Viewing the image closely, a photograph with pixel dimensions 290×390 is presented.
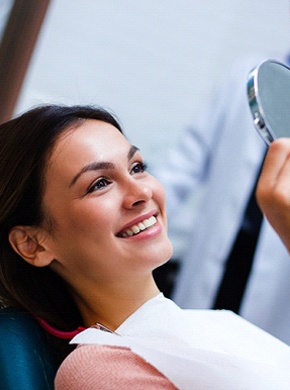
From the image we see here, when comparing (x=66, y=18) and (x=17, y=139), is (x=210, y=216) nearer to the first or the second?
(x=66, y=18)

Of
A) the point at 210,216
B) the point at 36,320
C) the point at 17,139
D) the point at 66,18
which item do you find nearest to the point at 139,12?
the point at 66,18

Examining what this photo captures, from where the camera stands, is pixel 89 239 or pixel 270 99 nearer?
pixel 270 99

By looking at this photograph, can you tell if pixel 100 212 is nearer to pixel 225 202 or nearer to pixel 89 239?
pixel 89 239

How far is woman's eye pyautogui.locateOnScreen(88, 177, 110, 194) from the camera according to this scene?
110 cm

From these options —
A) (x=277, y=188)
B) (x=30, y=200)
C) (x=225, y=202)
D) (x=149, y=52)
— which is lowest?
(x=225, y=202)

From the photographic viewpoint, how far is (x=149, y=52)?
229 cm

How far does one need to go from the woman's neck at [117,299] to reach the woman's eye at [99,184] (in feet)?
0.58

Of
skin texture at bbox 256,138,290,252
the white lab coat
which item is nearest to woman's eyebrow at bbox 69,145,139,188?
skin texture at bbox 256,138,290,252

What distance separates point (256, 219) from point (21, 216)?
992 millimetres

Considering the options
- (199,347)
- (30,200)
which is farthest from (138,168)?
(199,347)

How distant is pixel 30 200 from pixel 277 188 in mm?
581

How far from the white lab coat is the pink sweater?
3.19ft

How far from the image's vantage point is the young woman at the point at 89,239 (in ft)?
3.52

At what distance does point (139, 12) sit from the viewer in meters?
2.24
